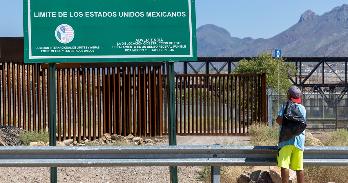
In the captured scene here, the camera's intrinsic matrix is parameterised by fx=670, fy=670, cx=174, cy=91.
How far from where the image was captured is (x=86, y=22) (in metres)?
8.65

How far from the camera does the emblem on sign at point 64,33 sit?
28.1 ft

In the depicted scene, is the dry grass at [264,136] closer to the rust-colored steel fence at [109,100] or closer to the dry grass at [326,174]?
the rust-colored steel fence at [109,100]

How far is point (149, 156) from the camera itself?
26.1 ft

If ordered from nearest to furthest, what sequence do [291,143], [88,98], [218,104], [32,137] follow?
[291,143], [32,137], [88,98], [218,104]

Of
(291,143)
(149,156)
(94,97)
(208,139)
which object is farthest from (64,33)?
(208,139)

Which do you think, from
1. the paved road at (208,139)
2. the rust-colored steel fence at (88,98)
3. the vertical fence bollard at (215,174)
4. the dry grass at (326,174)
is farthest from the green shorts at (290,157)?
the rust-colored steel fence at (88,98)

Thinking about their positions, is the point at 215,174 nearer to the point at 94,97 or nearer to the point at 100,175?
the point at 100,175

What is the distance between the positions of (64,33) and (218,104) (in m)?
13.2

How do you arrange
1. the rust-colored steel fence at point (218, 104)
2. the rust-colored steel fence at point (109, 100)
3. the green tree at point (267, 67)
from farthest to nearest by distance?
1. the green tree at point (267, 67)
2. the rust-colored steel fence at point (218, 104)
3. the rust-colored steel fence at point (109, 100)

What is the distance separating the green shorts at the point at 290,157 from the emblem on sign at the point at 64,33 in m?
3.03

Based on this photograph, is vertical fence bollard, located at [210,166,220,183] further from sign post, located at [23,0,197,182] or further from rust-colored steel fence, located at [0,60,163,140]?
rust-colored steel fence, located at [0,60,163,140]

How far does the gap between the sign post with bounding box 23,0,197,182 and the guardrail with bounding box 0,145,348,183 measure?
734 mm

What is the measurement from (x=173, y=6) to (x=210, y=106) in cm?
1291

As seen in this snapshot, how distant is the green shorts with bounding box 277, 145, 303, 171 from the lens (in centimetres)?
789
